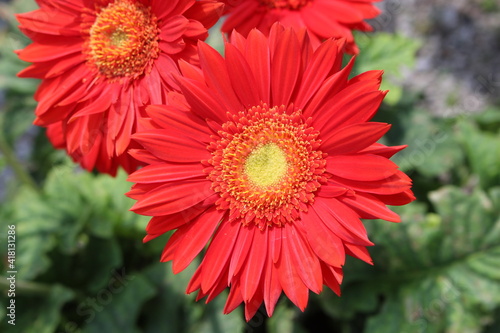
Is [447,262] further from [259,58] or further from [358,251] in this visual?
[259,58]

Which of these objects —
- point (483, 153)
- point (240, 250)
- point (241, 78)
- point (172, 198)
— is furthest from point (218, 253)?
point (483, 153)

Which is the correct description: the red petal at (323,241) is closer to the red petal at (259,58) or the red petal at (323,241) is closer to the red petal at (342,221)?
the red petal at (342,221)

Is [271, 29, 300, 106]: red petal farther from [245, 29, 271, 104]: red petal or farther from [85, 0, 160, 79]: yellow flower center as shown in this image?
[85, 0, 160, 79]: yellow flower center

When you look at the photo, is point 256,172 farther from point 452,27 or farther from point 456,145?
point 452,27

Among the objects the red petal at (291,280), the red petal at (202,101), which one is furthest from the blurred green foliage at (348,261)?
the red petal at (202,101)

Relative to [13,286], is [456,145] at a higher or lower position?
higher

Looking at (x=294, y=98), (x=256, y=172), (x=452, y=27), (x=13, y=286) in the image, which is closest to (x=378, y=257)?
(x=256, y=172)

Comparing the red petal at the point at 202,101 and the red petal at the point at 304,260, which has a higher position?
the red petal at the point at 202,101
